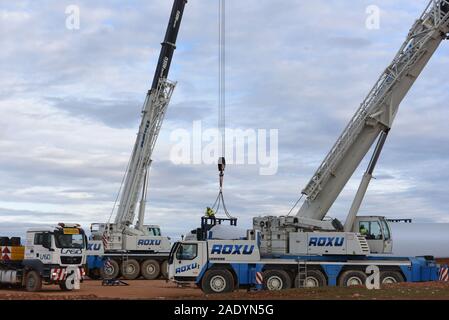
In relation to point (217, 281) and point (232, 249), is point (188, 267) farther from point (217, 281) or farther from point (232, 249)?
point (232, 249)

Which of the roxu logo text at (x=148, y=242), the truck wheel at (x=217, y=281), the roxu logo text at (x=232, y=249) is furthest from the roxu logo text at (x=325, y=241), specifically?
the roxu logo text at (x=148, y=242)

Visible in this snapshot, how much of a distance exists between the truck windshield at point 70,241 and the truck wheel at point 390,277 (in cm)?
1438

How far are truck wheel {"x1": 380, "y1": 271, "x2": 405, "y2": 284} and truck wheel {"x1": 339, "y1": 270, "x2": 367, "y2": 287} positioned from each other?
0.94 metres

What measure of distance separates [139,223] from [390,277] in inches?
773

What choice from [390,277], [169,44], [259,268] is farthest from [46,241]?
[390,277]

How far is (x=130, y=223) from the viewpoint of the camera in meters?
43.8

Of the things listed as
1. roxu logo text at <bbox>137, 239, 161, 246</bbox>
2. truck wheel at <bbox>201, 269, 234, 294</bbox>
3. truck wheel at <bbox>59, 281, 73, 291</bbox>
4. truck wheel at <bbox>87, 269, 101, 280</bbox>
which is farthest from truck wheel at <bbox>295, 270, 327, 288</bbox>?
truck wheel at <bbox>87, 269, 101, 280</bbox>

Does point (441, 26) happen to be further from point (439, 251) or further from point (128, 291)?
point (439, 251)

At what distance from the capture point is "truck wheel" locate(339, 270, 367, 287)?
2981cm

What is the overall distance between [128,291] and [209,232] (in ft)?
16.8

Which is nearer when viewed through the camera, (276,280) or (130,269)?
(276,280)

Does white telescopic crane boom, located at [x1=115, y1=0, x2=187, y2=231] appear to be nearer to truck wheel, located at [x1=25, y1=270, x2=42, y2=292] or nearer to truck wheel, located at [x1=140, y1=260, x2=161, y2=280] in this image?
truck wheel, located at [x1=140, y1=260, x2=161, y2=280]

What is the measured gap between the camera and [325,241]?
100ft
